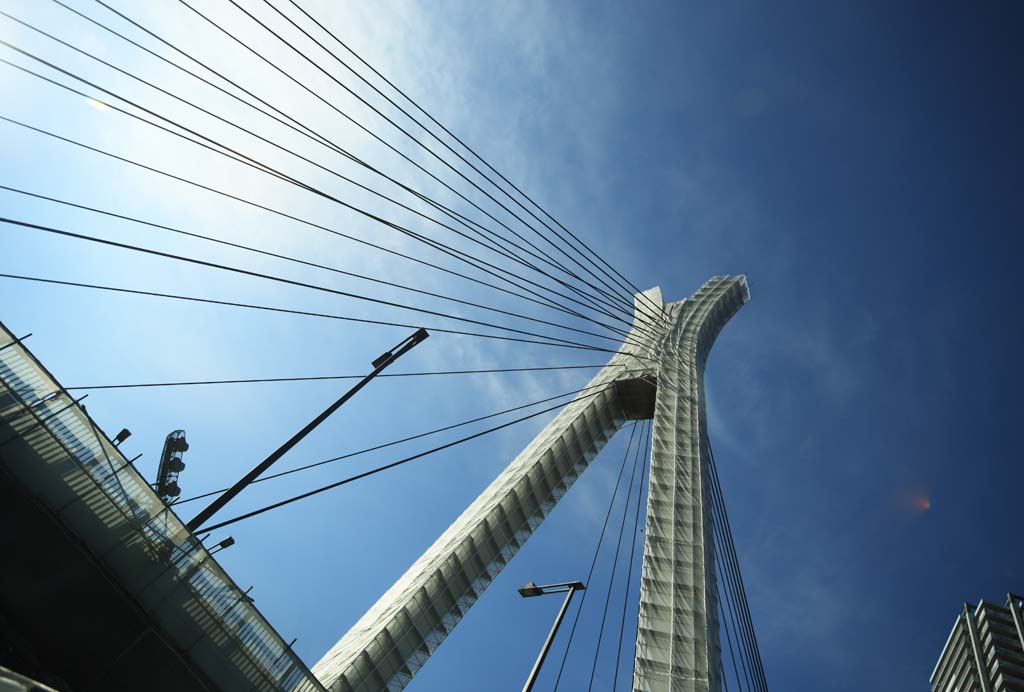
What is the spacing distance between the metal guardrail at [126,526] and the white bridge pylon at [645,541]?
5.46 meters

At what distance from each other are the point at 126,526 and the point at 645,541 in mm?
15426

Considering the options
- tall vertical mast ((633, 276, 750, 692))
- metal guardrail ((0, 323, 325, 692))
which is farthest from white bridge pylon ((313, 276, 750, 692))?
metal guardrail ((0, 323, 325, 692))

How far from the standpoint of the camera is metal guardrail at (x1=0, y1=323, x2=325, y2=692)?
963 centimetres

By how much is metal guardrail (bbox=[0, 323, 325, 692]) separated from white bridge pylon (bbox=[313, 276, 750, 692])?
5.46m

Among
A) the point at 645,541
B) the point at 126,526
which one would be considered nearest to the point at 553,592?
the point at 645,541

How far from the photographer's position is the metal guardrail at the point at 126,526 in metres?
9.63

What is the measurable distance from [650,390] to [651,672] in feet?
43.2

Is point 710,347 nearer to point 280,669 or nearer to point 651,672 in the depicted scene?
point 651,672

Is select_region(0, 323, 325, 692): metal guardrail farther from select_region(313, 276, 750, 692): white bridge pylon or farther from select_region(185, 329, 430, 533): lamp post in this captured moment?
select_region(313, 276, 750, 692): white bridge pylon

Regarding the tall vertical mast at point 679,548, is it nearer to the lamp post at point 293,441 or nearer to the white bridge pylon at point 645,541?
the white bridge pylon at point 645,541

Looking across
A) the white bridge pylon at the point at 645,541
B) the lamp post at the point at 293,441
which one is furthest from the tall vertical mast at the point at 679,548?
the lamp post at the point at 293,441

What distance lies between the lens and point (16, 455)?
9.47m

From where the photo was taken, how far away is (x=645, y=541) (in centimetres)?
2147

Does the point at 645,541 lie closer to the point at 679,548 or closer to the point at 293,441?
the point at 679,548
